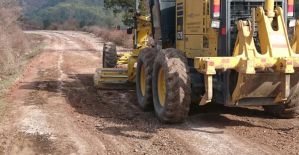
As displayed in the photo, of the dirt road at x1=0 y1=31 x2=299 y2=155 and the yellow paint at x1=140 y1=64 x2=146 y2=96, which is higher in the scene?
the yellow paint at x1=140 y1=64 x2=146 y2=96

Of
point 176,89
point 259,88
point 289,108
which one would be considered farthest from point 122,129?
point 289,108

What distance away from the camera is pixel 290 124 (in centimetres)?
929

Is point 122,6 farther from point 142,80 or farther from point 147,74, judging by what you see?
point 147,74

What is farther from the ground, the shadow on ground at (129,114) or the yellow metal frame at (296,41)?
the yellow metal frame at (296,41)

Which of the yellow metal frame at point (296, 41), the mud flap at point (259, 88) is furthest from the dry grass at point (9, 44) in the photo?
the yellow metal frame at point (296, 41)

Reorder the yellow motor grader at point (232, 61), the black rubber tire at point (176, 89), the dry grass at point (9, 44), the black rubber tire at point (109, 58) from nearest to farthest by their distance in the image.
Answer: the yellow motor grader at point (232, 61), the black rubber tire at point (176, 89), the black rubber tire at point (109, 58), the dry grass at point (9, 44)

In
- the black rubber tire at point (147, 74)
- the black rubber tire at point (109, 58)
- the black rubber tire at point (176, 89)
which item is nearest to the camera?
the black rubber tire at point (176, 89)

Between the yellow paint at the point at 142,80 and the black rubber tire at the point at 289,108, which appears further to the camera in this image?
the yellow paint at the point at 142,80

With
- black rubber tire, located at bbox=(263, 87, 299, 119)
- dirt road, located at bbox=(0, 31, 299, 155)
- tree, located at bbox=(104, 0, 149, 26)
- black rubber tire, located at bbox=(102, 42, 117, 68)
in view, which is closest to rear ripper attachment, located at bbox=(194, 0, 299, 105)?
black rubber tire, located at bbox=(263, 87, 299, 119)

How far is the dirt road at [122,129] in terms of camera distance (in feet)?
25.1

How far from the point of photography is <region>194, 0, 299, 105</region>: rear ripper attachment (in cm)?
824

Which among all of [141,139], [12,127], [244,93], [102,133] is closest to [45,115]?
[12,127]

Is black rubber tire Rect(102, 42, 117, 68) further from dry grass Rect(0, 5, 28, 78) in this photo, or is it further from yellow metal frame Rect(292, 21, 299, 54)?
yellow metal frame Rect(292, 21, 299, 54)

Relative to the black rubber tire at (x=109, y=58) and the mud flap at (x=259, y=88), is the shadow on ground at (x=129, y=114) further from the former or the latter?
the black rubber tire at (x=109, y=58)
